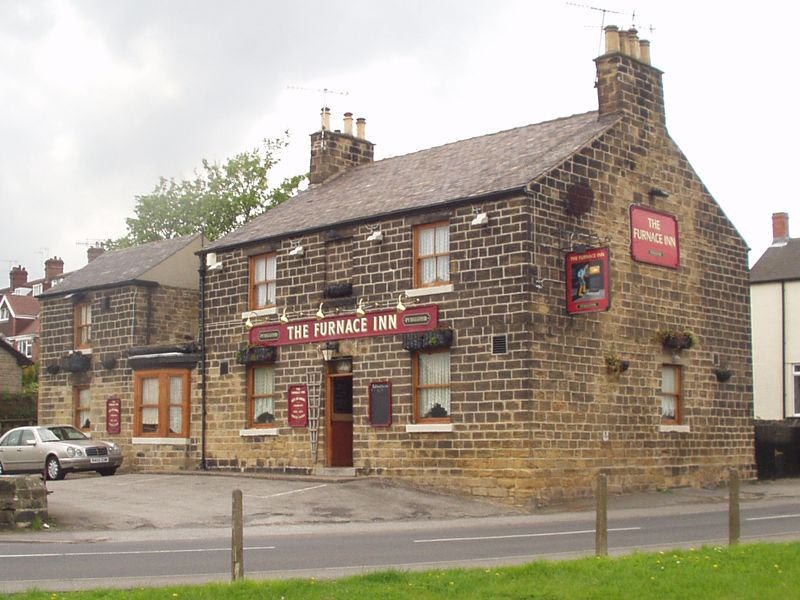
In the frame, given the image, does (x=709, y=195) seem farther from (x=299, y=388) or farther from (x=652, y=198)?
(x=299, y=388)

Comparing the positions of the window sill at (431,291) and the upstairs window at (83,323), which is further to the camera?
the upstairs window at (83,323)

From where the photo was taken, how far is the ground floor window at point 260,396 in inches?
1120

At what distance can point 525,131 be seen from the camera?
28547 millimetres

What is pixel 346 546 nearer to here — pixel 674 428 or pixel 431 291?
pixel 431 291

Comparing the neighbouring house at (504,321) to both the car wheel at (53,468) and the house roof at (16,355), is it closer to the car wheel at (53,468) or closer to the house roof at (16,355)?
the car wheel at (53,468)

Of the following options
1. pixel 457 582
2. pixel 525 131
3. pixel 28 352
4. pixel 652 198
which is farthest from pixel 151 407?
pixel 28 352

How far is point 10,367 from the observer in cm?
6050

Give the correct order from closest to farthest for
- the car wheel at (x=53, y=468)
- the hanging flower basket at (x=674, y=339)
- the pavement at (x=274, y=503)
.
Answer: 1. the pavement at (x=274, y=503)
2. the hanging flower basket at (x=674, y=339)
3. the car wheel at (x=53, y=468)

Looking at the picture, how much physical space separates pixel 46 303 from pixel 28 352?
49.0 metres

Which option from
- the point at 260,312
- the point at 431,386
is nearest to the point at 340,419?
the point at 431,386

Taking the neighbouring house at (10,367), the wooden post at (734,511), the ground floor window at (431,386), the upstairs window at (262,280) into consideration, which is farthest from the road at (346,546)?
the neighbouring house at (10,367)

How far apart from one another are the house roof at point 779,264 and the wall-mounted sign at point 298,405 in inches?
889

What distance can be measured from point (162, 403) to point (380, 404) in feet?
27.5

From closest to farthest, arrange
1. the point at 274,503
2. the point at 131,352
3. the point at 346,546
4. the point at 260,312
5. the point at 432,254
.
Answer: the point at 346,546 → the point at 274,503 → the point at 432,254 → the point at 260,312 → the point at 131,352
